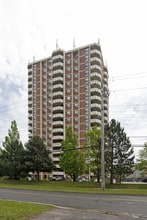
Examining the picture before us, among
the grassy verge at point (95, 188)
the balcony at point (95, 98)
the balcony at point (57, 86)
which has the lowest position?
the grassy verge at point (95, 188)

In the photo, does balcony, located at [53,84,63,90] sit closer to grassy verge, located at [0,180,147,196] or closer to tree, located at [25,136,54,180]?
tree, located at [25,136,54,180]

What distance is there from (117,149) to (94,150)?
4.86m

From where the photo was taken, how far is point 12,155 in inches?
2338

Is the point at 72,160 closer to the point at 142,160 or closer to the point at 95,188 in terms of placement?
the point at 142,160

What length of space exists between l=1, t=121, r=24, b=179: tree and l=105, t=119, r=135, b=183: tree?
18.4 metres

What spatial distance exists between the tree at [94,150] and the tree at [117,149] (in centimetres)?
285

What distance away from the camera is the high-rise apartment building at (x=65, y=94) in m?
108

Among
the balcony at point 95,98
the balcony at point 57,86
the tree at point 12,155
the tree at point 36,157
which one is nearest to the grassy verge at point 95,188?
the tree at point 36,157

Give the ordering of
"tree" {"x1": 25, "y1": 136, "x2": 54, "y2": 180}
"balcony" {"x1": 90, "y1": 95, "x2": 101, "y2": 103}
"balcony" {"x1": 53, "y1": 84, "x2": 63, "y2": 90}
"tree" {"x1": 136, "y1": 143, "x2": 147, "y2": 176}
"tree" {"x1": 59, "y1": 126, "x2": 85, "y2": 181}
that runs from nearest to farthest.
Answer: "tree" {"x1": 136, "y1": 143, "x2": 147, "y2": 176} < "tree" {"x1": 59, "y1": 126, "x2": 85, "y2": 181} < "tree" {"x1": 25, "y1": 136, "x2": 54, "y2": 180} < "balcony" {"x1": 90, "y1": 95, "x2": 101, "y2": 103} < "balcony" {"x1": 53, "y1": 84, "x2": 63, "y2": 90}

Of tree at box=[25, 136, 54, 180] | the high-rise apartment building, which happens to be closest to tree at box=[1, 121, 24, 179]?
tree at box=[25, 136, 54, 180]

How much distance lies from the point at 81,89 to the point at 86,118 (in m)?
10.8

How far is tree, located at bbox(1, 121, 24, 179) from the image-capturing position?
58.2 meters

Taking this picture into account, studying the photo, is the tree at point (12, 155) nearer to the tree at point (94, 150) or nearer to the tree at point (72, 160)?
the tree at point (72, 160)

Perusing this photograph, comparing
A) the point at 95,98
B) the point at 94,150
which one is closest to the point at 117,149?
the point at 94,150
